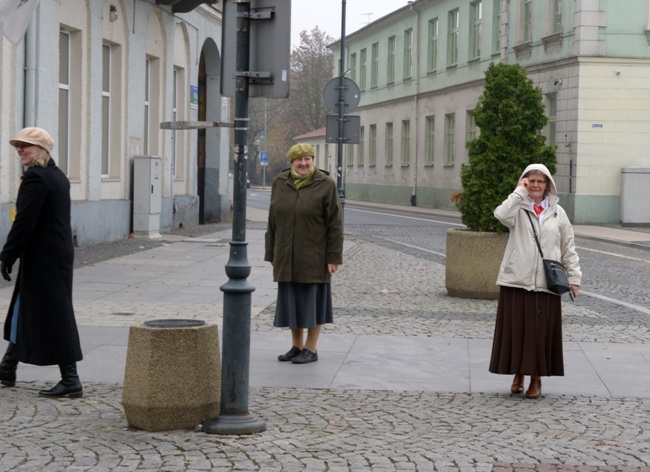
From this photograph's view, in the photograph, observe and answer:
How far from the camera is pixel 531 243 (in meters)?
8.01

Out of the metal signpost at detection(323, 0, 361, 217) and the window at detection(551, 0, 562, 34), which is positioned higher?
the window at detection(551, 0, 562, 34)

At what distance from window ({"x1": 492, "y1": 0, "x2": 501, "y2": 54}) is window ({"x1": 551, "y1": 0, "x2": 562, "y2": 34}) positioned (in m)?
5.78

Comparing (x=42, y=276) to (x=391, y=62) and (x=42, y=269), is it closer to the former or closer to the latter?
(x=42, y=269)

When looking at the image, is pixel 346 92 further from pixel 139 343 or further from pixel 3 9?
pixel 139 343

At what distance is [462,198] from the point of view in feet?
44.9

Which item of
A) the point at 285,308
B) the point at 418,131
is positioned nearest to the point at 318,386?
the point at 285,308

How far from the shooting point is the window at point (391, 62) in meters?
56.3

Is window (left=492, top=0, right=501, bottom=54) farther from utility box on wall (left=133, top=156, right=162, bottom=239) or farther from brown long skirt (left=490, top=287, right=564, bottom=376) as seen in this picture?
brown long skirt (left=490, top=287, right=564, bottom=376)

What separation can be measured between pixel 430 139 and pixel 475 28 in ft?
20.6

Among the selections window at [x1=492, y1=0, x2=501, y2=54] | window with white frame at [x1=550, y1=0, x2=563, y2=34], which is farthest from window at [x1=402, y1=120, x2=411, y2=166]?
window with white frame at [x1=550, y1=0, x2=563, y2=34]

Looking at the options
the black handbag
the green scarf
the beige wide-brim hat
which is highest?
the beige wide-brim hat

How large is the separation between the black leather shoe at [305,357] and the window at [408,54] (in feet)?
146

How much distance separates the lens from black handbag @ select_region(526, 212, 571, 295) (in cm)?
784

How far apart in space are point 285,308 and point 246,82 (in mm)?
2841
